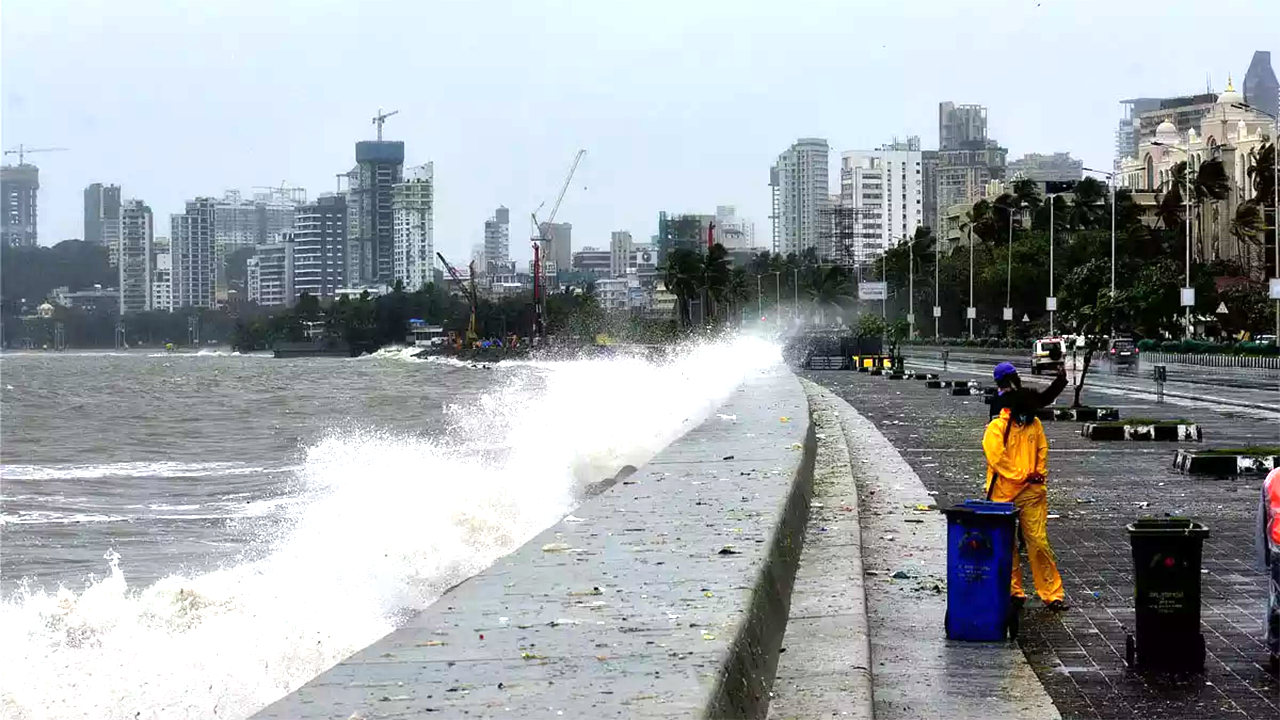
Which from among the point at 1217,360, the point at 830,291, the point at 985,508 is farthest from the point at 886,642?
the point at 830,291

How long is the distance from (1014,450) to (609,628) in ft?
13.3

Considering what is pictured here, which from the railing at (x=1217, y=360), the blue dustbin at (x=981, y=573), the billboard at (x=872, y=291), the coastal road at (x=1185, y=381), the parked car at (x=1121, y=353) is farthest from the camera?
the billboard at (x=872, y=291)

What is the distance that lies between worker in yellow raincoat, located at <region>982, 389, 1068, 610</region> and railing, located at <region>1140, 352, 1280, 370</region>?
48160 millimetres

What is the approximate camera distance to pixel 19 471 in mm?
36000

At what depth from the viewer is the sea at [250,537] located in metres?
11.1

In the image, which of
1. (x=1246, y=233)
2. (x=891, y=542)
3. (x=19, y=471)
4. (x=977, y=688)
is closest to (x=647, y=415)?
(x=19, y=471)

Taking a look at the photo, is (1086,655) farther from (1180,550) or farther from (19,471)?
(19,471)

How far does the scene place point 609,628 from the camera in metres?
6.53

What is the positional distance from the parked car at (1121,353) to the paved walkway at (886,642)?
52545 millimetres

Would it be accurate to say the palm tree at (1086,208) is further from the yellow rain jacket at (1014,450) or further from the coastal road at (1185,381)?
the yellow rain jacket at (1014,450)

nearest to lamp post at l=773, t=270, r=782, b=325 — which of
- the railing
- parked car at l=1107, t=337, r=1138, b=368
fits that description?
the railing

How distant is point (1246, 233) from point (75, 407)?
6972 centimetres

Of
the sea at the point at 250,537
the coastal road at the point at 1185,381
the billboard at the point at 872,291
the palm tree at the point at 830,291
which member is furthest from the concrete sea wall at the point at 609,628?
the palm tree at the point at 830,291

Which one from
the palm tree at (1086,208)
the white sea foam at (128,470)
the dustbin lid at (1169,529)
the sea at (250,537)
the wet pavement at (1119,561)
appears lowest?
the white sea foam at (128,470)
